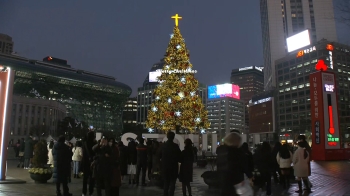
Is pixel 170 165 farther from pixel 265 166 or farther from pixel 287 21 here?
pixel 287 21

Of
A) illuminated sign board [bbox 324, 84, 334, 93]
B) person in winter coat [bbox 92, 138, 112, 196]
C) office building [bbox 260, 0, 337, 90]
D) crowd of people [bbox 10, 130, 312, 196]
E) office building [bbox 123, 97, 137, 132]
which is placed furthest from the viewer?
office building [bbox 123, 97, 137, 132]

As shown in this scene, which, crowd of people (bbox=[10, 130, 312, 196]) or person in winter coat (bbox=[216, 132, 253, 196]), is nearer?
person in winter coat (bbox=[216, 132, 253, 196])

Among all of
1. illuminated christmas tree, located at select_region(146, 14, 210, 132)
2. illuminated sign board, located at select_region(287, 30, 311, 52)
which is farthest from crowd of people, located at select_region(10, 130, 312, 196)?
illuminated sign board, located at select_region(287, 30, 311, 52)

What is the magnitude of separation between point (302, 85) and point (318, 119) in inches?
3367

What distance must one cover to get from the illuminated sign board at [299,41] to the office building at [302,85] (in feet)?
20.6

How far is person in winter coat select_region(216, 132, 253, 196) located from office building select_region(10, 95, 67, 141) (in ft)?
270

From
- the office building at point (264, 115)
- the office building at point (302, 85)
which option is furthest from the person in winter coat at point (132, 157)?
the office building at point (264, 115)

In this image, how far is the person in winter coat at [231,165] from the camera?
4773 millimetres

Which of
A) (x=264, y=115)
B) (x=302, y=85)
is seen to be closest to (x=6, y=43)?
(x=264, y=115)

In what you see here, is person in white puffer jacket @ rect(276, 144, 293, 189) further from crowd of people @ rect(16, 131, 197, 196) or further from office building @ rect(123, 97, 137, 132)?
office building @ rect(123, 97, 137, 132)

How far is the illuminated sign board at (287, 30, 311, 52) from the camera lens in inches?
3732

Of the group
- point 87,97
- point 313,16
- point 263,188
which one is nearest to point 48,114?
point 87,97

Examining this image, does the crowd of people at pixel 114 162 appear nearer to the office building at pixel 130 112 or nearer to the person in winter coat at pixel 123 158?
the person in winter coat at pixel 123 158

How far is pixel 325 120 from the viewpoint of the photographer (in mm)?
25906
